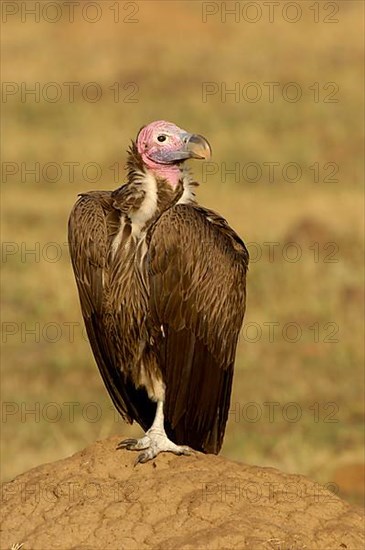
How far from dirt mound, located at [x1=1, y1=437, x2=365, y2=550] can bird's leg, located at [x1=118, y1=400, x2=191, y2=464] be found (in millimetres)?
40

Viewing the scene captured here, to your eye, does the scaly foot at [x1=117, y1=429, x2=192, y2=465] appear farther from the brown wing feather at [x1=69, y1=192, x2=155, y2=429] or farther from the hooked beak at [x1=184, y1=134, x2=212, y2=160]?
the hooked beak at [x1=184, y1=134, x2=212, y2=160]

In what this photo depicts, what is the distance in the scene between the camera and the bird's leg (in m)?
6.71

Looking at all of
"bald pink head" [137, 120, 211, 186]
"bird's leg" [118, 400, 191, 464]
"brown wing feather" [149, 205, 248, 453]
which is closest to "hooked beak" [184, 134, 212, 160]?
"bald pink head" [137, 120, 211, 186]

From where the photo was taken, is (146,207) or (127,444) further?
(146,207)

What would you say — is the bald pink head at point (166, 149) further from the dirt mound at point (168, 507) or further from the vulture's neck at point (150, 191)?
the dirt mound at point (168, 507)

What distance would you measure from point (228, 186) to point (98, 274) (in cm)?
1653

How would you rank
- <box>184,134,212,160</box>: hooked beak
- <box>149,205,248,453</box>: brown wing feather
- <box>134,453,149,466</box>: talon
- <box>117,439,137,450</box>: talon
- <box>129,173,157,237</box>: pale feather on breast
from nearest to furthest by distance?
<box>134,453,149,466</box>: talon
<box>117,439,137,450</box>: talon
<box>149,205,248,453</box>: brown wing feather
<box>129,173,157,237</box>: pale feather on breast
<box>184,134,212,160</box>: hooked beak

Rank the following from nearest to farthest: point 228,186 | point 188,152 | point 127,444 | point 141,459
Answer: point 141,459
point 127,444
point 188,152
point 228,186

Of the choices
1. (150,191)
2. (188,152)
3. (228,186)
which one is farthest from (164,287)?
(228,186)

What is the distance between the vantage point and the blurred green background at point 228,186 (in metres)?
12.9

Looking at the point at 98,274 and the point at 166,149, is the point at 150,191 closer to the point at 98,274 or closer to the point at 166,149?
the point at 166,149

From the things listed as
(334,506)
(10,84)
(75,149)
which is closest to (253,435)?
(334,506)

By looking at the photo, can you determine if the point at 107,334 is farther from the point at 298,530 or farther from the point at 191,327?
the point at 298,530

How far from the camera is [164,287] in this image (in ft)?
22.8
